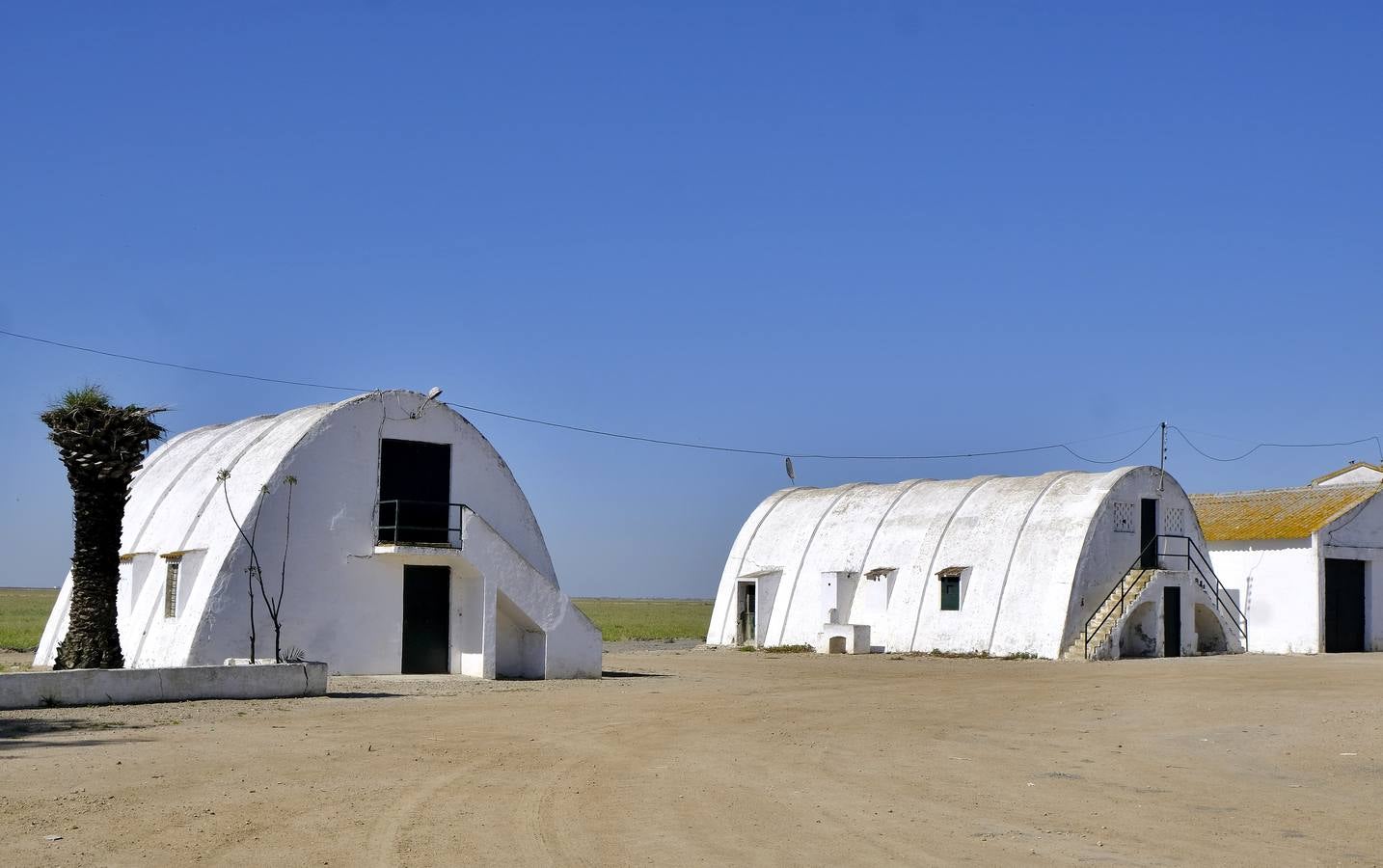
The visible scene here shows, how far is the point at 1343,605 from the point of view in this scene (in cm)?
4228

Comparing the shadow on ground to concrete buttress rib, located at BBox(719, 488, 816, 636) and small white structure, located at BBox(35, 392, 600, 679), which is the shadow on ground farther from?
concrete buttress rib, located at BBox(719, 488, 816, 636)

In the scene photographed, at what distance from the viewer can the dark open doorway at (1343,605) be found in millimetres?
41750

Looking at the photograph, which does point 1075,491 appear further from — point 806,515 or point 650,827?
point 650,827

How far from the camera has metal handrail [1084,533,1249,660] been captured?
122 feet

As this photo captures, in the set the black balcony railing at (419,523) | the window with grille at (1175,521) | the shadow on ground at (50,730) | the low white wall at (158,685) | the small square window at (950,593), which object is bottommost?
the shadow on ground at (50,730)

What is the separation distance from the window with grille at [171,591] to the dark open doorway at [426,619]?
4684 millimetres

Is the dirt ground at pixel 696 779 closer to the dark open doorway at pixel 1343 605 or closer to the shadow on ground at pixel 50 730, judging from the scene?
the shadow on ground at pixel 50 730

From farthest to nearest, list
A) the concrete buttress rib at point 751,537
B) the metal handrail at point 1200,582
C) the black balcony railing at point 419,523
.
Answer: the concrete buttress rib at point 751,537 < the metal handrail at point 1200,582 < the black balcony railing at point 419,523

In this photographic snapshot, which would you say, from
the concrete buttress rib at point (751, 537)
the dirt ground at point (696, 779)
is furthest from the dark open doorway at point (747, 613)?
the dirt ground at point (696, 779)

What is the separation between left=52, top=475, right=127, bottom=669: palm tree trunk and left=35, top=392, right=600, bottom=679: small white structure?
2.77 metres

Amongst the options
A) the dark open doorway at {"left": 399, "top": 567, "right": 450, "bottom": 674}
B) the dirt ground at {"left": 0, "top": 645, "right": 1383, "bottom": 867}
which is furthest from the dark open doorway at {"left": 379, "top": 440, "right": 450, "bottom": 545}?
the dirt ground at {"left": 0, "top": 645, "right": 1383, "bottom": 867}

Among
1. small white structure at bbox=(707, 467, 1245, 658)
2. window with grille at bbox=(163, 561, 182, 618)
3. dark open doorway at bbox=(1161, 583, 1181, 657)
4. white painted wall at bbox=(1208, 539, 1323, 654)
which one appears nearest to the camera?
window with grille at bbox=(163, 561, 182, 618)

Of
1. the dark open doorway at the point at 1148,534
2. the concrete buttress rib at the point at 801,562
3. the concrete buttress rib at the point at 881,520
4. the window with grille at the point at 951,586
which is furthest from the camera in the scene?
the concrete buttress rib at the point at 801,562

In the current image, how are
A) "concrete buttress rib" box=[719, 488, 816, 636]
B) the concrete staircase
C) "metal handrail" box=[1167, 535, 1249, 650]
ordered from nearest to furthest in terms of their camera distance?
the concrete staircase
"metal handrail" box=[1167, 535, 1249, 650]
"concrete buttress rib" box=[719, 488, 816, 636]
